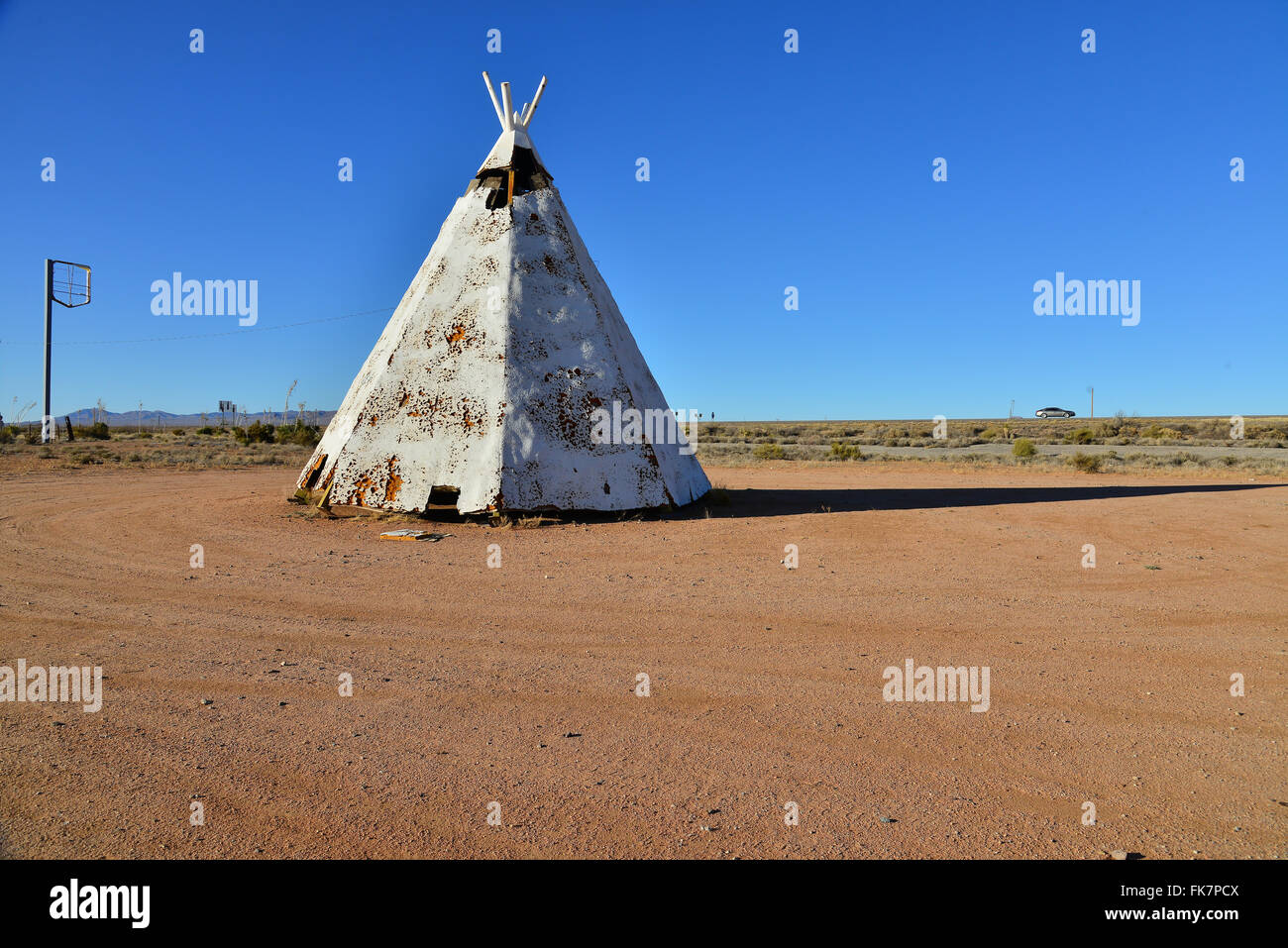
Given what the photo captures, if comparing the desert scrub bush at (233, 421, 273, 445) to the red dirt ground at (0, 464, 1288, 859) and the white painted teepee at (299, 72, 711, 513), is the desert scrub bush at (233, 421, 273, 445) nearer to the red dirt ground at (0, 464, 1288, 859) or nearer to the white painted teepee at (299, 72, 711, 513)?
the white painted teepee at (299, 72, 711, 513)

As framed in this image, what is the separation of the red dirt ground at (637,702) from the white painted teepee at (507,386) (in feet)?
6.14

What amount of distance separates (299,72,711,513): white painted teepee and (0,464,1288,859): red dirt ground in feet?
6.14

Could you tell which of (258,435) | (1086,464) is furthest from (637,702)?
(258,435)

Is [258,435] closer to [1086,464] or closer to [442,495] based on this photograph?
[442,495]

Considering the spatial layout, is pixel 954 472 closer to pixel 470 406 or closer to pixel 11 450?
pixel 470 406

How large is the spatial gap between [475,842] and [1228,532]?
10926mm

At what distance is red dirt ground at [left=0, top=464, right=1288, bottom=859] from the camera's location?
9.14ft

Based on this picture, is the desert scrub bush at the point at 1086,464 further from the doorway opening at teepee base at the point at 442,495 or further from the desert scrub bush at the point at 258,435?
the desert scrub bush at the point at 258,435

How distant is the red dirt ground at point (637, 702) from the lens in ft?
9.14

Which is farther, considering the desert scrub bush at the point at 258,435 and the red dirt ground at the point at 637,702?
the desert scrub bush at the point at 258,435

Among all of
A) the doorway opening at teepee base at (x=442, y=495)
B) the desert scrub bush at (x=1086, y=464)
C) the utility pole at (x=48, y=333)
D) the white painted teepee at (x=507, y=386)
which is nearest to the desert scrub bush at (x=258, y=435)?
the utility pole at (x=48, y=333)

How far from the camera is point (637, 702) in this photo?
4066 millimetres

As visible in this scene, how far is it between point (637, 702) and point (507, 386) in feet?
24.6

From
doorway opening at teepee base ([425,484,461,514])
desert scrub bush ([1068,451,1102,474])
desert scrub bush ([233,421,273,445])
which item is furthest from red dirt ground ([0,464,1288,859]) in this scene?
desert scrub bush ([233,421,273,445])
